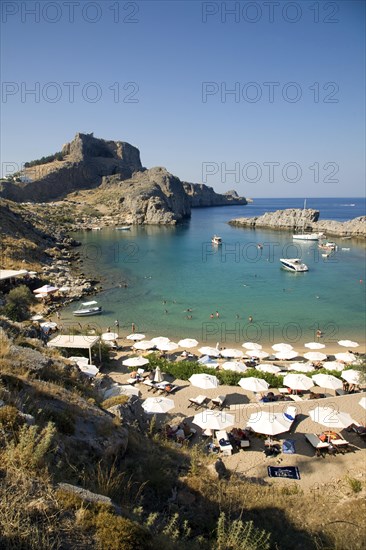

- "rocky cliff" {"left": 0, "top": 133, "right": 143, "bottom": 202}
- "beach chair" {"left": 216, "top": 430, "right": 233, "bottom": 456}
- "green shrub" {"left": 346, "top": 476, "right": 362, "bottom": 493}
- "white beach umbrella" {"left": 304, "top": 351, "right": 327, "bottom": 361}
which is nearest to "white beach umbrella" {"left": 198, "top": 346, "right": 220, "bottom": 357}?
"white beach umbrella" {"left": 304, "top": 351, "right": 327, "bottom": 361}

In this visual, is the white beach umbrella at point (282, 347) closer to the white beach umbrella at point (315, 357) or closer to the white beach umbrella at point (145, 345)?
the white beach umbrella at point (315, 357)

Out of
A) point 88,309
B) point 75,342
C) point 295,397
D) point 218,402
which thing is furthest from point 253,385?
point 88,309

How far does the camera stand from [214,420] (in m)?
13.8

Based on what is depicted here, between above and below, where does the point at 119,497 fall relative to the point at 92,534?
below

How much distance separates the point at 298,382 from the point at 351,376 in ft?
10.1

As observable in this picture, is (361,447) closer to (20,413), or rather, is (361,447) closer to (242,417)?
(242,417)

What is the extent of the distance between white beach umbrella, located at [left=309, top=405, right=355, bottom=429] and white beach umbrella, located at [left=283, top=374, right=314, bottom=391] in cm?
278

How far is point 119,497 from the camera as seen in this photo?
219 inches

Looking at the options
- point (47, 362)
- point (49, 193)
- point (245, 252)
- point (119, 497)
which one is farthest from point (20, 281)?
point (49, 193)

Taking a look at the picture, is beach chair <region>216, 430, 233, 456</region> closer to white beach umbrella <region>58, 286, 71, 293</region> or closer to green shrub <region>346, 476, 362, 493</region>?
green shrub <region>346, 476, 362, 493</region>

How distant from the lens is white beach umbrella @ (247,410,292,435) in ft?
43.9

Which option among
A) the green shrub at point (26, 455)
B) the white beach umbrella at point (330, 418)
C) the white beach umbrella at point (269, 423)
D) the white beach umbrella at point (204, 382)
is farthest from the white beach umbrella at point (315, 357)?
the green shrub at point (26, 455)

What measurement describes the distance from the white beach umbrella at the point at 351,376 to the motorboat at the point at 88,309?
70.1ft

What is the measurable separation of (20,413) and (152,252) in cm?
6076
